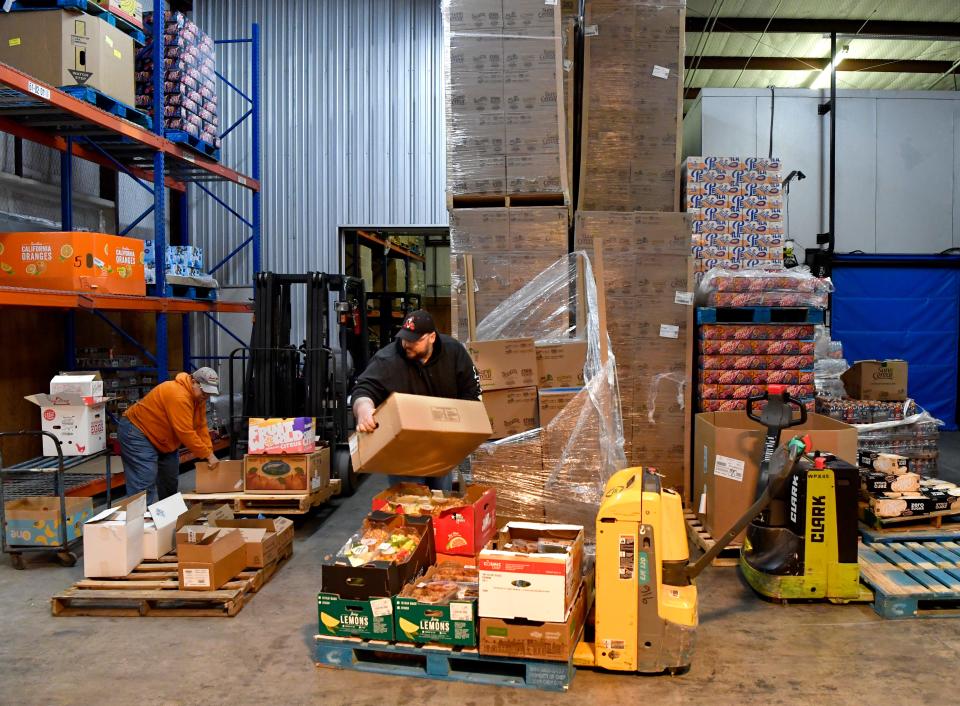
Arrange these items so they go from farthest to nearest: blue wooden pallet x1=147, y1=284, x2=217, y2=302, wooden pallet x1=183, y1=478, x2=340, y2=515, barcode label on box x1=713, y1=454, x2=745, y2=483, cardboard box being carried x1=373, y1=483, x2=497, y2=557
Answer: blue wooden pallet x1=147, y1=284, x2=217, y2=302 → wooden pallet x1=183, y1=478, x2=340, y2=515 → barcode label on box x1=713, y1=454, x2=745, y2=483 → cardboard box being carried x1=373, y1=483, x2=497, y2=557

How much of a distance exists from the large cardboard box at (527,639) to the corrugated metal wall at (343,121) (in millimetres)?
8076

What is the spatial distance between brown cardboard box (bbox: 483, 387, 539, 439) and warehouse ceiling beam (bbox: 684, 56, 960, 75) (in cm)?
1014

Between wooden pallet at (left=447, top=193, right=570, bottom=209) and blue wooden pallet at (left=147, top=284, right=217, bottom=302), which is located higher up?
wooden pallet at (left=447, top=193, right=570, bottom=209)

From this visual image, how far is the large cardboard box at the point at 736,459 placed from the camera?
4684mm

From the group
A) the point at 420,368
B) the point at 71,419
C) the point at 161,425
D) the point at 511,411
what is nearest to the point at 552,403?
the point at 511,411

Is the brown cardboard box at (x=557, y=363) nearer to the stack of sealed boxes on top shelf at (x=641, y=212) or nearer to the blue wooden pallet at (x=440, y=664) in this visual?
the stack of sealed boxes on top shelf at (x=641, y=212)

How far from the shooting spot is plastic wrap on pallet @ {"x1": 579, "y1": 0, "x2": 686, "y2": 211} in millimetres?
6516

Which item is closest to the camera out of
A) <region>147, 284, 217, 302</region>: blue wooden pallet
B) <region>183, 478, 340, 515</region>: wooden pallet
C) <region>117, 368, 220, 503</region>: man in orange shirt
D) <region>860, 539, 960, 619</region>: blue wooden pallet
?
<region>860, 539, 960, 619</region>: blue wooden pallet

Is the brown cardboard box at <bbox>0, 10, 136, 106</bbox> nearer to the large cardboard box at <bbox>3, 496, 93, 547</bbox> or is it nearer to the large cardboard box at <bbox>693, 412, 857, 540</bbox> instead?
the large cardboard box at <bbox>3, 496, 93, 547</bbox>

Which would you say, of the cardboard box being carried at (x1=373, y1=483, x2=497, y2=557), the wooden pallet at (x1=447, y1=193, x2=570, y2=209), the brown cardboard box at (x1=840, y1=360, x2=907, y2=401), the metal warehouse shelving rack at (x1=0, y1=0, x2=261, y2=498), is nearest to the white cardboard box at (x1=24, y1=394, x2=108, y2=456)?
→ the metal warehouse shelving rack at (x1=0, y1=0, x2=261, y2=498)

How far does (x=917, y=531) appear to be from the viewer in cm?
510

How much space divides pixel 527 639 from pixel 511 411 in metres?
2.10

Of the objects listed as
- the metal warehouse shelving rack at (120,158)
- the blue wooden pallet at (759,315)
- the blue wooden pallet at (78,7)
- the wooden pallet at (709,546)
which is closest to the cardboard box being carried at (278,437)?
the metal warehouse shelving rack at (120,158)

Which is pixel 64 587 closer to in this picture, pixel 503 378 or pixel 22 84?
pixel 503 378
